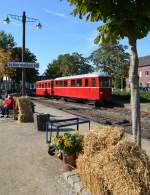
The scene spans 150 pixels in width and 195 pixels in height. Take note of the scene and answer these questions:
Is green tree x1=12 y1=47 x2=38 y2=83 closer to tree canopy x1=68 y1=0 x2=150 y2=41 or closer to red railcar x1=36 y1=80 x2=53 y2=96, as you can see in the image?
red railcar x1=36 y1=80 x2=53 y2=96

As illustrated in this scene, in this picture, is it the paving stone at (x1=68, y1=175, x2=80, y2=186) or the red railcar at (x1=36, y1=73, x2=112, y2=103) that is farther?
the red railcar at (x1=36, y1=73, x2=112, y2=103)

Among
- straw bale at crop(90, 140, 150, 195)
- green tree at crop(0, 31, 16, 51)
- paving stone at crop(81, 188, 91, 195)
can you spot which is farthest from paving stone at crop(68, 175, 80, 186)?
green tree at crop(0, 31, 16, 51)

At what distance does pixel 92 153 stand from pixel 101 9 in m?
2.81

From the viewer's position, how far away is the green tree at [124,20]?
6992 millimetres

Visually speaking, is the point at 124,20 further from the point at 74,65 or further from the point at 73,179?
the point at 74,65

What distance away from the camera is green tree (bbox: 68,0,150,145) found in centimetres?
699

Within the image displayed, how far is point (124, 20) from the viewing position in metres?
7.18

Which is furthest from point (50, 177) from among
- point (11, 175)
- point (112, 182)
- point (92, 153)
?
point (112, 182)

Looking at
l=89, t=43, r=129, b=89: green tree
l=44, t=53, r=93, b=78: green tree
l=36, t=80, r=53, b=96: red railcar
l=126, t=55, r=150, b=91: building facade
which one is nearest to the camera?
l=36, t=80, r=53, b=96: red railcar

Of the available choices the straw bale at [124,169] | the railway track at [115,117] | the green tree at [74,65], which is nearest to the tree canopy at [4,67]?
the railway track at [115,117]

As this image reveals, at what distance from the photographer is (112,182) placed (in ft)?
21.1

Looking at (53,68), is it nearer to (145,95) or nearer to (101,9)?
(145,95)

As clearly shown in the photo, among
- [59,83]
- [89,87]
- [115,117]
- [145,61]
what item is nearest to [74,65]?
[145,61]

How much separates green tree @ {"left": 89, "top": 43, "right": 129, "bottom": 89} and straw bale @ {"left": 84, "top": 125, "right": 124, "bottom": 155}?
62.1 meters
